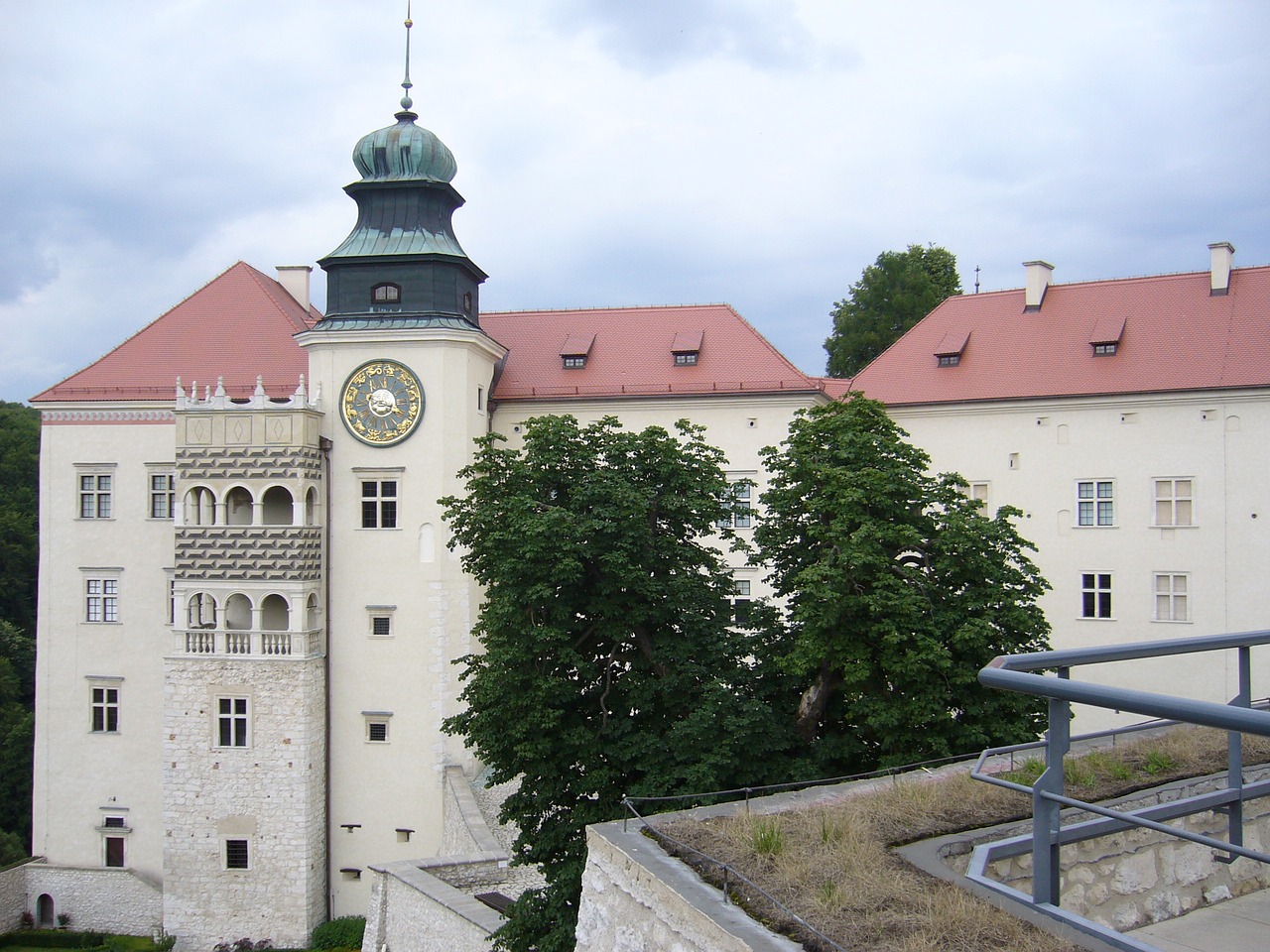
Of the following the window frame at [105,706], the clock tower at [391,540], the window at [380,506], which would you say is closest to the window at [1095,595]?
the clock tower at [391,540]

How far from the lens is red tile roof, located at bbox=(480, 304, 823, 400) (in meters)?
25.0

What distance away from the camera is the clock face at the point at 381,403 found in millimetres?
23266

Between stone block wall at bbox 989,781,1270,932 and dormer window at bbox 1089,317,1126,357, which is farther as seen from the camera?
dormer window at bbox 1089,317,1126,357

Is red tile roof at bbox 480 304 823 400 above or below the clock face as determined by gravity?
above

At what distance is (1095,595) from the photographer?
23344 millimetres

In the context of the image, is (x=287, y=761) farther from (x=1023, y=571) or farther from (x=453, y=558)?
(x=1023, y=571)

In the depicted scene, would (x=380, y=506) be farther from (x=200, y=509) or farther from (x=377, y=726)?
(x=377, y=726)

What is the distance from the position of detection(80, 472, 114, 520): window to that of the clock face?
248 inches

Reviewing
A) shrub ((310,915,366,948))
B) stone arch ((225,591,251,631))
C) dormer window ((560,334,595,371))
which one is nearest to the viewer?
shrub ((310,915,366,948))

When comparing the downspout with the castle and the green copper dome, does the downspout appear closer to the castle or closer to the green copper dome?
the castle

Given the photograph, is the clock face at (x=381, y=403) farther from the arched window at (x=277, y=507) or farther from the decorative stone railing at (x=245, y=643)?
the decorative stone railing at (x=245, y=643)

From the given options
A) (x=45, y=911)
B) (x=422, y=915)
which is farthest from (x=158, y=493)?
(x=422, y=915)

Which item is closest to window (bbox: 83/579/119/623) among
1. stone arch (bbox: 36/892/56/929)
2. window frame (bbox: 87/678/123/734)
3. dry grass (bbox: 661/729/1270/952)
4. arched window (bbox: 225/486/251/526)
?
window frame (bbox: 87/678/123/734)

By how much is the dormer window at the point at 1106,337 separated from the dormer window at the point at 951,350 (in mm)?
2766
